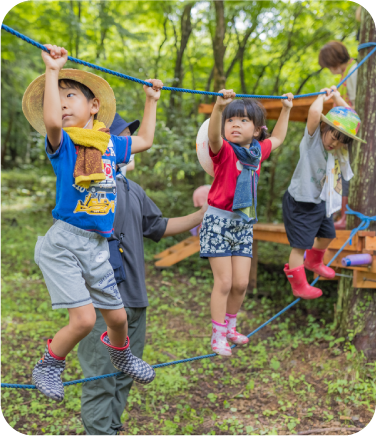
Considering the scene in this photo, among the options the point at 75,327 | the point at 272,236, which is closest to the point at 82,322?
the point at 75,327

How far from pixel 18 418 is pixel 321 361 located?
2747 millimetres

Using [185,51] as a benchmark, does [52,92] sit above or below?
→ below

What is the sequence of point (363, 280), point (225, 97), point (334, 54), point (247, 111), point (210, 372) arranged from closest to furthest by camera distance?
1. point (225, 97)
2. point (247, 111)
3. point (363, 280)
4. point (334, 54)
5. point (210, 372)

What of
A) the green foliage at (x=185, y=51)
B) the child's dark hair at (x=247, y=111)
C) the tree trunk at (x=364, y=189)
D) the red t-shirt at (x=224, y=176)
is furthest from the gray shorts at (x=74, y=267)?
the green foliage at (x=185, y=51)

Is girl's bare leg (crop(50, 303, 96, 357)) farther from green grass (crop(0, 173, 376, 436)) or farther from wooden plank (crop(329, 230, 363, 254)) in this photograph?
wooden plank (crop(329, 230, 363, 254))

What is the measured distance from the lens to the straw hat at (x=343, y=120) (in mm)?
2559

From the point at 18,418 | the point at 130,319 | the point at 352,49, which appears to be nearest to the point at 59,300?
the point at 130,319

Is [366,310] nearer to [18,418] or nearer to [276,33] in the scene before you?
[18,418]

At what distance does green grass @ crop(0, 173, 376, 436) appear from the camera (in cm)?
328

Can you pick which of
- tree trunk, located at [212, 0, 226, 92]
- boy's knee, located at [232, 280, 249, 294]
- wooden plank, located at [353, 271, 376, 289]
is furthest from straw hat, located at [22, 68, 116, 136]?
tree trunk, located at [212, 0, 226, 92]

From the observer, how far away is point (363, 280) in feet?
11.5

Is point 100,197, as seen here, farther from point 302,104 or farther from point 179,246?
point 179,246

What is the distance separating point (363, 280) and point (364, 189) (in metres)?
0.80

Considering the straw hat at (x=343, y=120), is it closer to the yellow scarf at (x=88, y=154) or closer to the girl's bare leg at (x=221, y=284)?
the girl's bare leg at (x=221, y=284)
